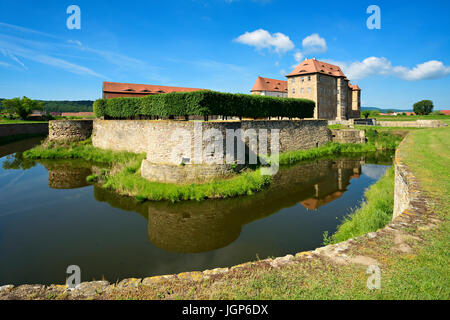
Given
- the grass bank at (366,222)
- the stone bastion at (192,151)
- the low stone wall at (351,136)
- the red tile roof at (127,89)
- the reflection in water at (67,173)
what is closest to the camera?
the grass bank at (366,222)

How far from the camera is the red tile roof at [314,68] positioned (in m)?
40.3

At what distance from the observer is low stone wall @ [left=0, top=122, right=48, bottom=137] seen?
3289cm

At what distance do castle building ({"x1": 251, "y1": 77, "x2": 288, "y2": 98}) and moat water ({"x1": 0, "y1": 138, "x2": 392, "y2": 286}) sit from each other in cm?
3613

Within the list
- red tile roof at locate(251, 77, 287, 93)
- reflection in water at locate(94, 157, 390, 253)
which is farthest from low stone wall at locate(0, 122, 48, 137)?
red tile roof at locate(251, 77, 287, 93)

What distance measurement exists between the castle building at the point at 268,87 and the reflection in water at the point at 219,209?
35.1 metres

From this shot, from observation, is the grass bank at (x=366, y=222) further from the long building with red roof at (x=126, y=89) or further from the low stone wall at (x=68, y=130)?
the long building with red roof at (x=126, y=89)

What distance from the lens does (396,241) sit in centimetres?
427

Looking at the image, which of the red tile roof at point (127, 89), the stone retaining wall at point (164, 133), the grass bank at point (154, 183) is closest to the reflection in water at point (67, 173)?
the grass bank at point (154, 183)

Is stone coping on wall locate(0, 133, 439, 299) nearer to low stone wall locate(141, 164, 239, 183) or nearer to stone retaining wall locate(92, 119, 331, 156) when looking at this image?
low stone wall locate(141, 164, 239, 183)

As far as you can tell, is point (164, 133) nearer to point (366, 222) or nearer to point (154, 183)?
point (154, 183)

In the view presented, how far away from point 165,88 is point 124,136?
24.5 metres

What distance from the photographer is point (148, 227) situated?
9.38m

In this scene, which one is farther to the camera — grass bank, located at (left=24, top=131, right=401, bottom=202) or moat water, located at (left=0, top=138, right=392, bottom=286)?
grass bank, located at (left=24, top=131, right=401, bottom=202)
